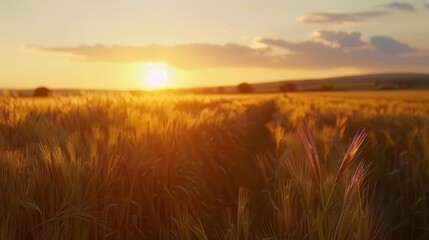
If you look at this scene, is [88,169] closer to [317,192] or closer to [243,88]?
[317,192]

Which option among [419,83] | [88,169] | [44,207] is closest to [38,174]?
[44,207]

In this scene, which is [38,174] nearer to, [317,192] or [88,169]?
[88,169]

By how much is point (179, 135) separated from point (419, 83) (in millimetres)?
74923

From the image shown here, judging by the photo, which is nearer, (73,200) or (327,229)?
(327,229)

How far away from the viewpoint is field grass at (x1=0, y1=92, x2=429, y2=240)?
1876 mm

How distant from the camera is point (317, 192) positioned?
2.10 metres

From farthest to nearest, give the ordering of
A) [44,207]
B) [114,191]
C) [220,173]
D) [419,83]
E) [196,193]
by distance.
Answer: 1. [419,83]
2. [220,173]
3. [196,193]
4. [114,191]
5. [44,207]

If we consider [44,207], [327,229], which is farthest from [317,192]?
[44,207]

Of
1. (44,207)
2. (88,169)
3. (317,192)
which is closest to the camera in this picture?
(317,192)

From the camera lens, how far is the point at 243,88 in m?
86.8

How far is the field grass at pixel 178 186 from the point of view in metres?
1.88

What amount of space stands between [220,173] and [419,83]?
244ft

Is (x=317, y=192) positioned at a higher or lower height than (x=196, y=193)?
higher

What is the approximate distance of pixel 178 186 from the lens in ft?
11.4
